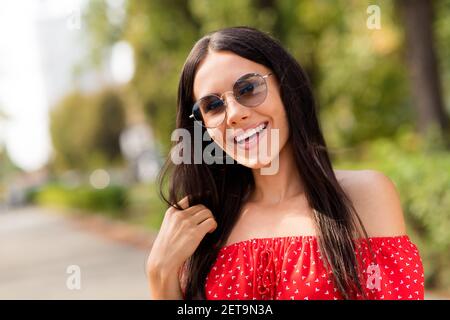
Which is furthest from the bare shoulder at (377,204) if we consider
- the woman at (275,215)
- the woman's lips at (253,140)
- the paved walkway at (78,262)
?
the paved walkway at (78,262)

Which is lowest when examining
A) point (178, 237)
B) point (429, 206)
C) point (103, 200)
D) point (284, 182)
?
point (103, 200)

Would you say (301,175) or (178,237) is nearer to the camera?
(178,237)

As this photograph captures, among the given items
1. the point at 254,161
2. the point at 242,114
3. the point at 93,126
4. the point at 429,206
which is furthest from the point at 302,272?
the point at 93,126

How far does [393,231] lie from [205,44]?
2.58 feet

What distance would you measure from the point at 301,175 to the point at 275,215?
150 millimetres

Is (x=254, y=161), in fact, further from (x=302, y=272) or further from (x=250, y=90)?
(x=302, y=272)

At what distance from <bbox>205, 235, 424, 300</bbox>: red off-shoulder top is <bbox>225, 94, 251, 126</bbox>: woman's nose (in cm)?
38

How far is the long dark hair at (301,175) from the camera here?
1680 millimetres

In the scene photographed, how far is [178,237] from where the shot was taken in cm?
177

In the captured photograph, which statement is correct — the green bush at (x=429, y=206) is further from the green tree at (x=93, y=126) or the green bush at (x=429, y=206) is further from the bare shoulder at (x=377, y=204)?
the green tree at (x=93, y=126)

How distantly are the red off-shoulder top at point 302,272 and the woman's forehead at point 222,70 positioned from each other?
485mm

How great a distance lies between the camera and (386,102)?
15742 millimetres

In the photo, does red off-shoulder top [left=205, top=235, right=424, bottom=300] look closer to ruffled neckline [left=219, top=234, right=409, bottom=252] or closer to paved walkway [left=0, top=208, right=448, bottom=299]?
ruffled neckline [left=219, top=234, right=409, bottom=252]
